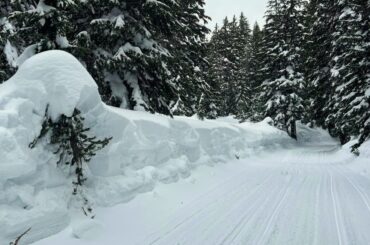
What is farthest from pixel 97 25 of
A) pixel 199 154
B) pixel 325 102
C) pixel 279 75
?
pixel 279 75

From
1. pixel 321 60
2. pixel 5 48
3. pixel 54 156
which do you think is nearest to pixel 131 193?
pixel 54 156

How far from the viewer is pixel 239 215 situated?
7645 millimetres

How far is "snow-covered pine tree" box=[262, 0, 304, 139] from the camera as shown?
105 feet

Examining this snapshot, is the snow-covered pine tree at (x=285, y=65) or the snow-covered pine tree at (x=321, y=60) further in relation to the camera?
the snow-covered pine tree at (x=285, y=65)

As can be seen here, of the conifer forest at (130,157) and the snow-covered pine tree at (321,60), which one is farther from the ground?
the snow-covered pine tree at (321,60)

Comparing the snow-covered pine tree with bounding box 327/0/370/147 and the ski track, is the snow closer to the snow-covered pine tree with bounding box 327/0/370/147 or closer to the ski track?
the ski track

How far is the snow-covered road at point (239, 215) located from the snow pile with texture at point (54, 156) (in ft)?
1.21

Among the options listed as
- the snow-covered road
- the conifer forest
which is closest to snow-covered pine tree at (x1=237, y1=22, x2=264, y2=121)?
the conifer forest

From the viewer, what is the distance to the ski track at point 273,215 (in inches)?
245

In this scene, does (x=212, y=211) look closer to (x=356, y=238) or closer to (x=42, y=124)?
(x=356, y=238)

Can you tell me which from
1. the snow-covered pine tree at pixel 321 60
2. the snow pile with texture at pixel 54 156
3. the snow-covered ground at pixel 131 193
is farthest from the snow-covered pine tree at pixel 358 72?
the snow pile with texture at pixel 54 156

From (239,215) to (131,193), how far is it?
2.37 meters

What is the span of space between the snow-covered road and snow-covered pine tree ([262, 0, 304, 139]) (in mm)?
20948

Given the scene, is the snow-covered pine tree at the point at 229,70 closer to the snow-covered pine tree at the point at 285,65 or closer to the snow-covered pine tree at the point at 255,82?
the snow-covered pine tree at the point at 255,82
